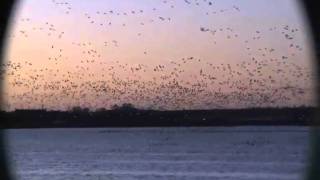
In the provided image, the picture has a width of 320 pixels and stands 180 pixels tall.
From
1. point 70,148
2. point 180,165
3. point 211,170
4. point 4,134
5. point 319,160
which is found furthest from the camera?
point 70,148

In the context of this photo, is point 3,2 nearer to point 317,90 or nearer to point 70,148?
point 317,90

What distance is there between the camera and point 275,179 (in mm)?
38000

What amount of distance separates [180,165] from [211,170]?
7156 mm

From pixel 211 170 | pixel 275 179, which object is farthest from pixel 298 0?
pixel 211 170

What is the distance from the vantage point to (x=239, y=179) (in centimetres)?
3934

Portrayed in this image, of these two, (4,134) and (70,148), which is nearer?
(4,134)

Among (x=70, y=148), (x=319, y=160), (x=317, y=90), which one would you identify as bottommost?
(x=70, y=148)

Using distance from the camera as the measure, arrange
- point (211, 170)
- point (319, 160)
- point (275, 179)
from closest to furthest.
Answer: point (319, 160)
point (275, 179)
point (211, 170)

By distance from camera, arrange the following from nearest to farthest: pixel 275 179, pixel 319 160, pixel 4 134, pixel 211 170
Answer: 1. pixel 319 160
2. pixel 4 134
3. pixel 275 179
4. pixel 211 170

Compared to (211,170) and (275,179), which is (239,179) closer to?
(275,179)

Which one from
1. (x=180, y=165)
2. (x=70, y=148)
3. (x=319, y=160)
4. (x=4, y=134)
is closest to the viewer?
(x=319, y=160)

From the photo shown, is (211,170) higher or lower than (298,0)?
lower

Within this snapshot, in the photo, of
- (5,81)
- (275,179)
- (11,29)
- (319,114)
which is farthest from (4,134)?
(275,179)

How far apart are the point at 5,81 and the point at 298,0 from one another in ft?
4.86
